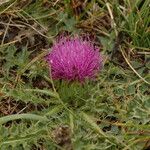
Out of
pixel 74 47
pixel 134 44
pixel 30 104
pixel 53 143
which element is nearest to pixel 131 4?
pixel 134 44

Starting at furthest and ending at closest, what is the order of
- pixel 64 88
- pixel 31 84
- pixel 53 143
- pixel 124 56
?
1. pixel 124 56
2. pixel 31 84
3. pixel 64 88
4. pixel 53 143

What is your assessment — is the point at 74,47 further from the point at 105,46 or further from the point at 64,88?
the point at 105,46

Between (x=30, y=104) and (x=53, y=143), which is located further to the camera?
(x=30, y=104)
